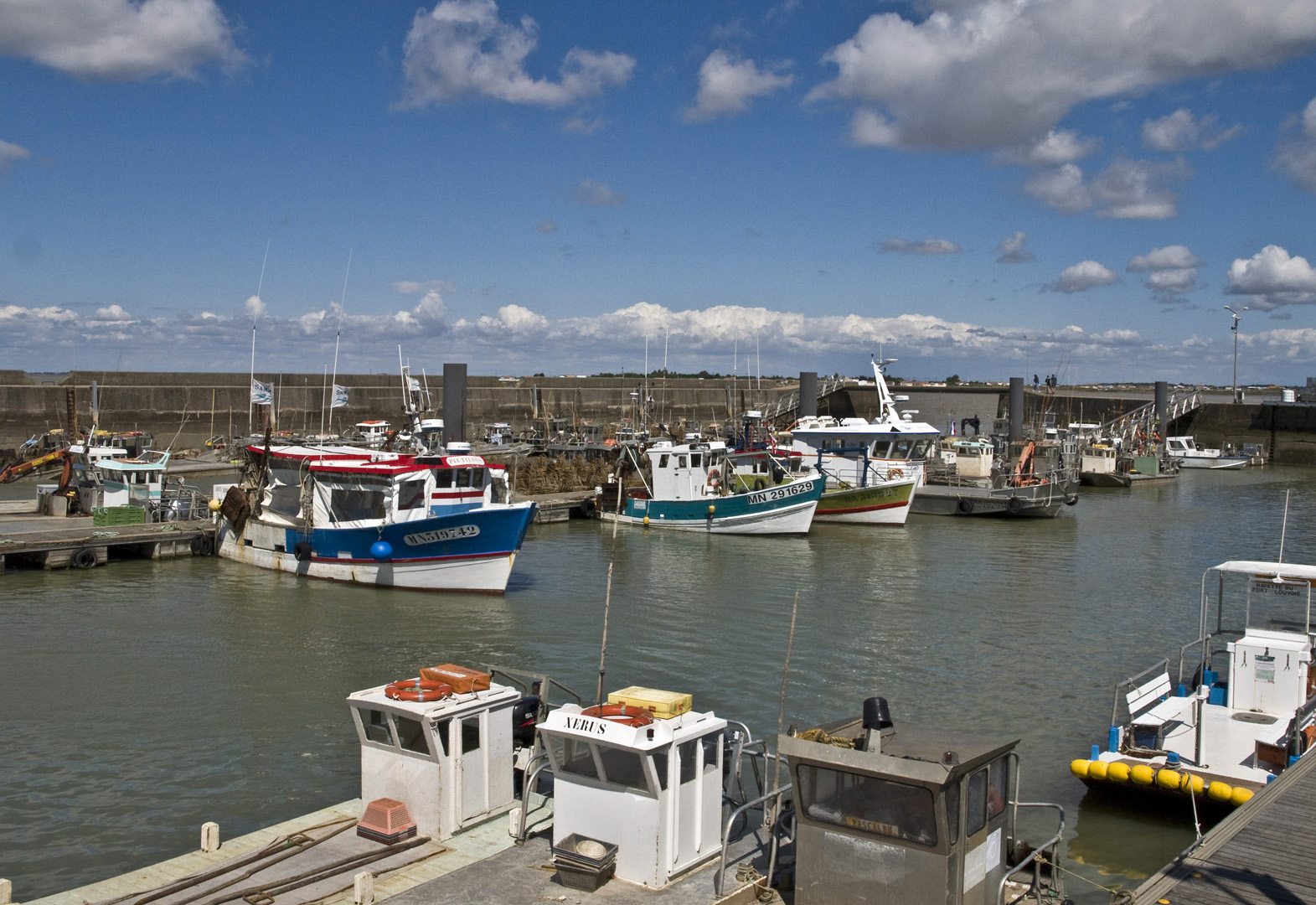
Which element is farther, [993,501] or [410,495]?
[993,501]

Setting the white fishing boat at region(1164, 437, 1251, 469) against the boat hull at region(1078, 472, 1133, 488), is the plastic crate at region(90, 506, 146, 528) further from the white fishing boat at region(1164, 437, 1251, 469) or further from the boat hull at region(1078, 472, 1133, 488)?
the white fishing boat at region(1164, 437, 1251, 469)

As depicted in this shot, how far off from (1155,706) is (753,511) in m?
20.6

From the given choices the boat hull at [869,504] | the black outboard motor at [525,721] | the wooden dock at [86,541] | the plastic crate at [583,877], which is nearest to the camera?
the plastic crate at [583,877]

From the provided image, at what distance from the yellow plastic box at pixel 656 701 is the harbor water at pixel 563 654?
63.6 inches

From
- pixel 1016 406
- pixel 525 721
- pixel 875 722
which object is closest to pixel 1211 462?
pixel 1016 406

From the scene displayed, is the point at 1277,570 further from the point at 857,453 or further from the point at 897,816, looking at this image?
the point at 857,453

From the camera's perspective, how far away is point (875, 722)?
21.6ft

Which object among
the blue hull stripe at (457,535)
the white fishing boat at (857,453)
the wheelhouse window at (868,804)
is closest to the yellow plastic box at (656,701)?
the wheelhouse window at (868,804)

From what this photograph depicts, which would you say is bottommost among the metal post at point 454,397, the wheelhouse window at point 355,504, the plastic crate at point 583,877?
the plastic crate at point 583,877

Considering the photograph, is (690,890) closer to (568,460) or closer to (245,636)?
(245,636)

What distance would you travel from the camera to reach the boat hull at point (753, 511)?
109 ft

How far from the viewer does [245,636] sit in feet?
64.3

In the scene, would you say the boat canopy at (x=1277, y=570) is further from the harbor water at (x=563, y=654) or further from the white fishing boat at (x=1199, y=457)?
the white fishing boat at (x=1199, y=457)

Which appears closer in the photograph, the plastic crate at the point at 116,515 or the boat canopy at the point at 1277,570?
the boat canopy at the point at 1277,570
